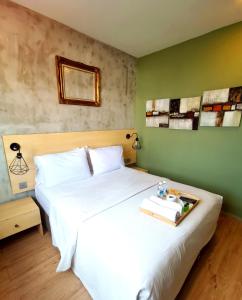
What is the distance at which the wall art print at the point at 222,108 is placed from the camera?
1.99 metres

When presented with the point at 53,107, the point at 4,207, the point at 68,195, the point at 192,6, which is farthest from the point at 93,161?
the point at 192,6

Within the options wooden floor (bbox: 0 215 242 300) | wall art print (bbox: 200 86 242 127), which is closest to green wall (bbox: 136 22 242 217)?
wall art print (bbox: 200 86 242 127)

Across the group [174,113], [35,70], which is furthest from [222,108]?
[35,70]

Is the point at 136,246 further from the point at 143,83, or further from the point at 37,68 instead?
the point at 143,83

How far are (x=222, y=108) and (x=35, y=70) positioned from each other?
2.44 meters

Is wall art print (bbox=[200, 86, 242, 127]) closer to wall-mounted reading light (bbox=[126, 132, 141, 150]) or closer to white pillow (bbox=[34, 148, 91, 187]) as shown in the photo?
wall-mounted reading light (bbox=[126, 132, 141, 150])

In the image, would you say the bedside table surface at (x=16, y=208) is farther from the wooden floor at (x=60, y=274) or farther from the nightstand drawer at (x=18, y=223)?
the wooden floor at (x=60, y=274)

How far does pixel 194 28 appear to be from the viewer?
203 cm

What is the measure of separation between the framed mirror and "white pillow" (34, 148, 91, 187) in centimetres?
77

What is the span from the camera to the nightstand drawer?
1553mm

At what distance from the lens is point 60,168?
1.91 m

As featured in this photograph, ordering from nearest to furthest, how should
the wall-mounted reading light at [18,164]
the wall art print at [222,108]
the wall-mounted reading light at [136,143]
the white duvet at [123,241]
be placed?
the white duvet at [123,241], the wall-mounted reading light at [18,164], the wall art print at [222,108], the wall-mounted reading light at [136,143]

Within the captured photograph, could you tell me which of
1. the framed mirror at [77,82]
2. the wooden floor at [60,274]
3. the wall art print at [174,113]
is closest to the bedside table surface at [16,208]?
the wooden floor at [60,274]

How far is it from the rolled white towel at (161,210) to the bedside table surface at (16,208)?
1.24 metres
